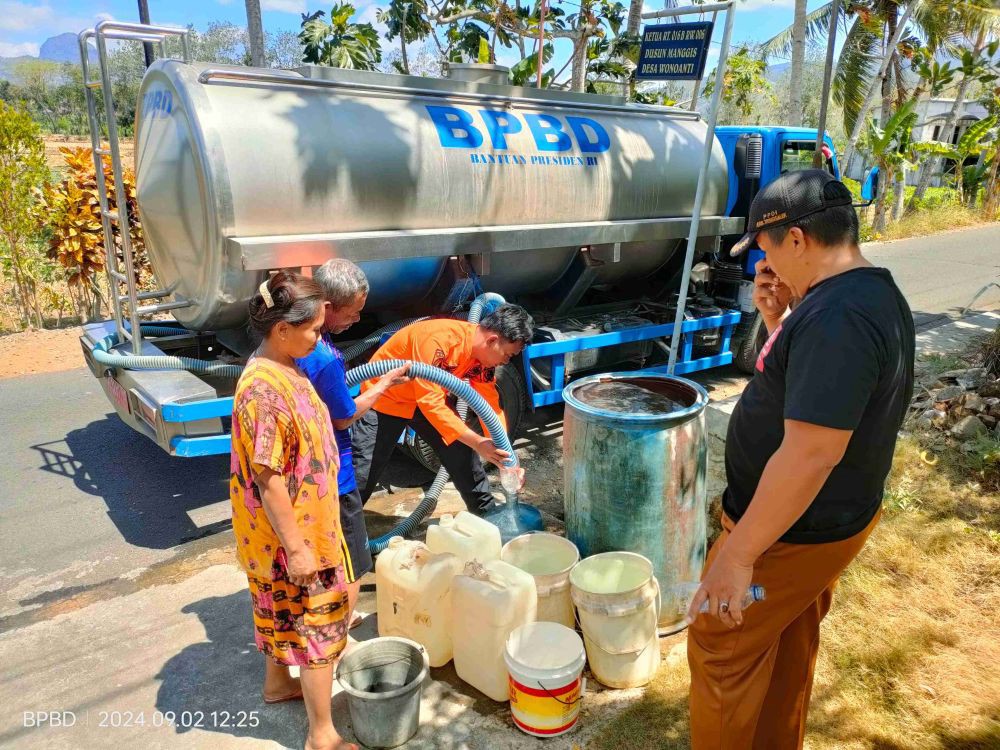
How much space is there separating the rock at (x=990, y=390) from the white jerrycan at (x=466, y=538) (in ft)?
14.8

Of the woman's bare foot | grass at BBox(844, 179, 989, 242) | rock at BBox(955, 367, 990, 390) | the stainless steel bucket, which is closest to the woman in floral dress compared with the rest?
the woman's bare foot

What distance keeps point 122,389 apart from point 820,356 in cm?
431

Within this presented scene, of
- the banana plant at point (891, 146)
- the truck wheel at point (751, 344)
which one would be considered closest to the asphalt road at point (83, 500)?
the truck wheel at point (751, 344)

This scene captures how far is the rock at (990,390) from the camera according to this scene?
221 inches

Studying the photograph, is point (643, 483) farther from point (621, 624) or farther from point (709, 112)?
point (709, 112)

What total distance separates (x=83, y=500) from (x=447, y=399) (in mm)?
2812

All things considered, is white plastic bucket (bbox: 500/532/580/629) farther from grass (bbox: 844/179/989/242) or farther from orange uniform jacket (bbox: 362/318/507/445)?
grass (bbox: 844/179/989/242)

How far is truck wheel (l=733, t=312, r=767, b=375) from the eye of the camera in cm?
730

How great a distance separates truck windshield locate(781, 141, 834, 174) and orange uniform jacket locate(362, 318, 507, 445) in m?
4.81

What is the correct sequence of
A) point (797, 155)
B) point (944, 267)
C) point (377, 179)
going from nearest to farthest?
point (377, 179)
point (797, 155)
point (944, 267)

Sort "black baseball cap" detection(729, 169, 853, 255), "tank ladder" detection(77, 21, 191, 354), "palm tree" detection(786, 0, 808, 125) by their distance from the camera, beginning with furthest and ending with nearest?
"palm tree" detection(786, 0, 808, 125) < "tank ladder" detection(77, 21, 191, 354) < "black baseball cap" detection(729, 169, 853, 255)

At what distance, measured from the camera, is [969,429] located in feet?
17.4

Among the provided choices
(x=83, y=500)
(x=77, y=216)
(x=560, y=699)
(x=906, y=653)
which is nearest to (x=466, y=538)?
(x=560, y=699)

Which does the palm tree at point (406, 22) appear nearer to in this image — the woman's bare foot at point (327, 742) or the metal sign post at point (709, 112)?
the metal sign post at point (709, 112)
